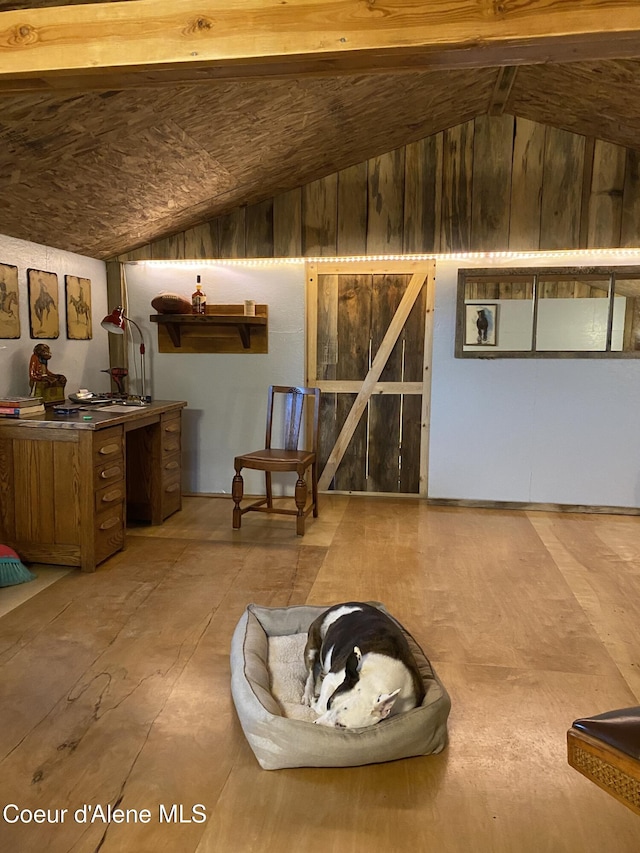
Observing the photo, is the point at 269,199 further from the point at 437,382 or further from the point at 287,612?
the point at 287,612

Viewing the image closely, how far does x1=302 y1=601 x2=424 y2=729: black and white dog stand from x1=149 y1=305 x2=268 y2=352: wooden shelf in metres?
2.92

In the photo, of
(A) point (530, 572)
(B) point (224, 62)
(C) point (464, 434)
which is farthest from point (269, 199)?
(A) point (530, 572)

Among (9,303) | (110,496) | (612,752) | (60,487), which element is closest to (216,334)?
(9,303)

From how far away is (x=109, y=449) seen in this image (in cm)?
320

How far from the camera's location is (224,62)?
1612mm

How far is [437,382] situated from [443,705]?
2982 mm

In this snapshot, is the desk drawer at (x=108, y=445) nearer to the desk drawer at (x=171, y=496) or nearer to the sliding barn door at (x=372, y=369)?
the desk drawer at (x=171, y=496)

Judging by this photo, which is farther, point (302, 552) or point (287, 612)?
point (302, 552)

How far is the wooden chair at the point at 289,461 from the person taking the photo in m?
3.73

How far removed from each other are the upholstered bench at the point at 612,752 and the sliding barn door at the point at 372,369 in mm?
3486

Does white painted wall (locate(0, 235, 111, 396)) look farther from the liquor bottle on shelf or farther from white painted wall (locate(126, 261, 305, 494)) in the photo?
the liquor bottle on shelf

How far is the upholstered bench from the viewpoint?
1.01 meters

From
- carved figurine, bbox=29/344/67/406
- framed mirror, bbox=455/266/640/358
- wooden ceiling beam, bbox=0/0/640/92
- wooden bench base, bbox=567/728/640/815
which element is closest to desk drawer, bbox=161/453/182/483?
carved figurine, bbox=29/344/67/406

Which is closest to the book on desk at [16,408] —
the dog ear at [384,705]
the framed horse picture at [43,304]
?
the framed horse picture at [43,304]
